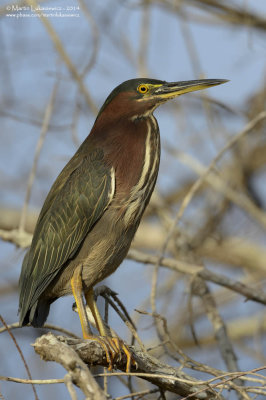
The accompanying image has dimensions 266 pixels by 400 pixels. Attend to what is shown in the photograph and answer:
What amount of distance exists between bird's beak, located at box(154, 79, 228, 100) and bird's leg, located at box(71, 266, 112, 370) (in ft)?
3.20

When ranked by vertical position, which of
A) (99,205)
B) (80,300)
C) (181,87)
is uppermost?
(181,87)

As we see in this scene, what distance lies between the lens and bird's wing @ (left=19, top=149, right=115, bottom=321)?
9.78 ft

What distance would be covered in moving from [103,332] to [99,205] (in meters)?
0.59

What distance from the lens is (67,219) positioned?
3.06 meters

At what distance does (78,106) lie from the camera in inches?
163

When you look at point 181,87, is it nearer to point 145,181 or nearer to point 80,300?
point 145,181

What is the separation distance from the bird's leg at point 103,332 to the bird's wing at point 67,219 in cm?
22

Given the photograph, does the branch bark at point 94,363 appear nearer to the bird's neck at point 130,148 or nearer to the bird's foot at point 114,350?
the bird's foot at point 114,350

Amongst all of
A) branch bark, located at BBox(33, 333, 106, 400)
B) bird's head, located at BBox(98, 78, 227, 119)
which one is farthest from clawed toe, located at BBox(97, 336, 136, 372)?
bird's head, located at BBox(98, 78, 227, 119)

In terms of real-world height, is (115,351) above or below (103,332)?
below

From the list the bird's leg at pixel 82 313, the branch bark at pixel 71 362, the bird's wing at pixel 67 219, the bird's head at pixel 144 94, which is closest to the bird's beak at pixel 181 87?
the bird's head at pixel 144 94

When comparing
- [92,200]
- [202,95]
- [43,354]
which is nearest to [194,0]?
[202,95]

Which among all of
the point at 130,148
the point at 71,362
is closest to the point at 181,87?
the point at 130,148

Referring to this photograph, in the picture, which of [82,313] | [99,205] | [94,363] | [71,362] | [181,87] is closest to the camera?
[71,362]
